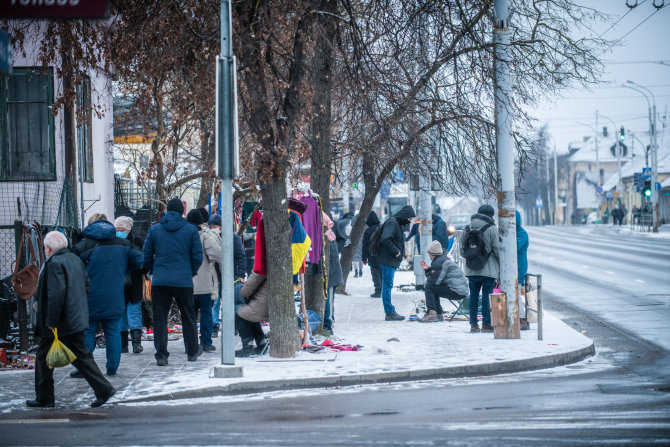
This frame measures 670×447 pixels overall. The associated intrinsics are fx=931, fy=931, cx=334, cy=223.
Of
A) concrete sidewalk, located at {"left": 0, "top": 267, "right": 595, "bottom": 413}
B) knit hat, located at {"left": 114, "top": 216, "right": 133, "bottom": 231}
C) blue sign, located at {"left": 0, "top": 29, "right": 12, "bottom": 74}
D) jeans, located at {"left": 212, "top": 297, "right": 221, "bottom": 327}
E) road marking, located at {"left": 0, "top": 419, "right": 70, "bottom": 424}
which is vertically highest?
blue sign, located at {"left": 0, "top": 29, "right": 12, "bottom": 74}

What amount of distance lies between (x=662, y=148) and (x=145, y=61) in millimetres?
88467

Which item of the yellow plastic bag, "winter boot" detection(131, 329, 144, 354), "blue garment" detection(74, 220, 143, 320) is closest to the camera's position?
the yellow plastic bag

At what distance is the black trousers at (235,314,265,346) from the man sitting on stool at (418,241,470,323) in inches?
185

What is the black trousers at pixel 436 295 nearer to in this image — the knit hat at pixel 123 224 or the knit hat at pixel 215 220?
the knit hat at pixel 215 220

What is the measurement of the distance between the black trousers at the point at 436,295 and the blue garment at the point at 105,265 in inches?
257

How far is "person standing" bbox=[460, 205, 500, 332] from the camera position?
47.1 ft

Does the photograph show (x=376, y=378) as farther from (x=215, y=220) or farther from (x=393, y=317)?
(x=393, y=317)

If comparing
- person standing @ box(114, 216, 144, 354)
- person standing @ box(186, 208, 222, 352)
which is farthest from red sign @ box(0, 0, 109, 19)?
person standing @ box(186, 208, 222, 352)

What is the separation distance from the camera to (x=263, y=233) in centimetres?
1173

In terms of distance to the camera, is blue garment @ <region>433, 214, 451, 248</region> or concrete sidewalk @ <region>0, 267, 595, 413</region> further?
blue garment @ <region>433, 214, 451, 248</region>

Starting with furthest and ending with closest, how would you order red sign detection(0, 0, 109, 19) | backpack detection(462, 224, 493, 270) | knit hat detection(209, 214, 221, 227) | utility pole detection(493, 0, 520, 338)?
backpack detection(462, 224, 493, 270)
knit hat detection(209, 214, 221, 227)
utility pole detection(493, 0, 520, 338)
red sign detection(0, 0, 109, 19)

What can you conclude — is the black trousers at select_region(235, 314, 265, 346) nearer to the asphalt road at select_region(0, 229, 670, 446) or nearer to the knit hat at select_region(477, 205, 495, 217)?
the asphalt road at select_region(0, 229, 670, 446)

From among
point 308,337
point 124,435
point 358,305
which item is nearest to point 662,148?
point 358,305

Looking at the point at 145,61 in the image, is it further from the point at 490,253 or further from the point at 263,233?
the point at 490,253
